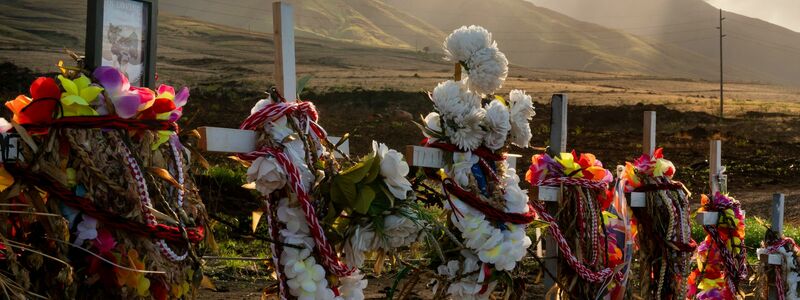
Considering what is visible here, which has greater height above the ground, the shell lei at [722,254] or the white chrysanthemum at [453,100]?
the white chrysanthemum at [453,100]

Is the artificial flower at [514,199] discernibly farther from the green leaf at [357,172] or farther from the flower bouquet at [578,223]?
the green leaf at [357,172]

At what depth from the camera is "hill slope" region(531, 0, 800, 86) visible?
438ft

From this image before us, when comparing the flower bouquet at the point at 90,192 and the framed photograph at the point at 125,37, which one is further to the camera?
the framed photograph at the point at 125,37

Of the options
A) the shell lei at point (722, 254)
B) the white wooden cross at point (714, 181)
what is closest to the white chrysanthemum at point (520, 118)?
the white wooden cross at point (714, 181)

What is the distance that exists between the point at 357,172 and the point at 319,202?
157mm

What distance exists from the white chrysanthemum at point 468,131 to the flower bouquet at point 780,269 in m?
3.59

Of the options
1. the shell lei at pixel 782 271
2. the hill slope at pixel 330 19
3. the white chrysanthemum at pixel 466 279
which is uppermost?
the hill slope at pixel 330 19

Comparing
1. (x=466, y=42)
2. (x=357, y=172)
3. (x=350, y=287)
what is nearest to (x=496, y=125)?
(x=466, y=42)

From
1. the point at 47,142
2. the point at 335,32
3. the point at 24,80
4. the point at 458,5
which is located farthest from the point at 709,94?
the point at 458,5

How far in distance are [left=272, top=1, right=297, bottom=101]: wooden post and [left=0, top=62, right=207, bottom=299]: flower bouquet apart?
0.61m

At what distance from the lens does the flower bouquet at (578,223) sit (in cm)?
448

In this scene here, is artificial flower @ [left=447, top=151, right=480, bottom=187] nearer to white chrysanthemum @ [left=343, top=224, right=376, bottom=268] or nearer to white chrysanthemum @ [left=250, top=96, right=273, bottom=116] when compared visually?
white chrysanthemum @ [left=343, top=224, right=376, bottom=268]

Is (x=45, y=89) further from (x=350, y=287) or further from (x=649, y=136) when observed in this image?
(x=649, y=136)

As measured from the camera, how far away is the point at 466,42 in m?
3.83
